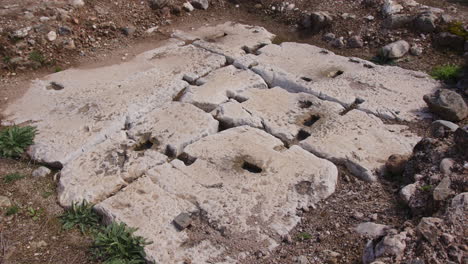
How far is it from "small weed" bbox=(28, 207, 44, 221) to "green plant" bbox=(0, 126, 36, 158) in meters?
0.96

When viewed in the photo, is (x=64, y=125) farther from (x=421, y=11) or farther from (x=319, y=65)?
(x=421, y=11)

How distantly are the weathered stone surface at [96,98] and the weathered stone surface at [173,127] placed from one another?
0.76ft

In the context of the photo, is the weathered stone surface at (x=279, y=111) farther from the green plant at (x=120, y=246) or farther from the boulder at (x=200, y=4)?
the boulder at (x=200, y=4)

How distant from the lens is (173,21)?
8266mm

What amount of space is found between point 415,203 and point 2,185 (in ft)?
13.5

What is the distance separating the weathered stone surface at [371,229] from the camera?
3.72 meters

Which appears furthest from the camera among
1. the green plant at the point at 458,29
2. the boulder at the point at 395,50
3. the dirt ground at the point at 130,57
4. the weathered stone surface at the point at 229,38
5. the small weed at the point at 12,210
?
the weathered stone surface at the point at 229,38

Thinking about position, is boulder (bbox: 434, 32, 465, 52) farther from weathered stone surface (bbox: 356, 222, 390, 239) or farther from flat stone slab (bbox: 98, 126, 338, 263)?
weathered stone surface (bbox: 356, 222, 390, 239)

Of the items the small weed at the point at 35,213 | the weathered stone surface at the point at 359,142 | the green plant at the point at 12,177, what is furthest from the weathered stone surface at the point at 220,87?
the small weed at the point at 35,213

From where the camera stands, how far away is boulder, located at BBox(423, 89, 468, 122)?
521 centimetres

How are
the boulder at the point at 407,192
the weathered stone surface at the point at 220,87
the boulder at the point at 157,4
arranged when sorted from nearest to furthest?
the boulder at the point at 407,192
the weathered stone surface at the point at 220,87
the boulder at the point at 157,4

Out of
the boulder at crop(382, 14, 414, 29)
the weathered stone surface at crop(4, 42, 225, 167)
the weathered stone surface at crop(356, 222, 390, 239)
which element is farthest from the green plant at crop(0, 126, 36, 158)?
the boulder at crop(382, 14, 414, 29)

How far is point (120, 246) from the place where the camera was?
3.70 metres

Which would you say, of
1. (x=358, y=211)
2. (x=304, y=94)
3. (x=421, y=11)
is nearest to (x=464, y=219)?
(x=358, y=211)
